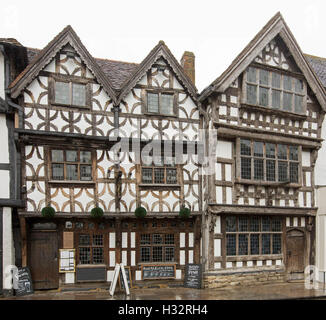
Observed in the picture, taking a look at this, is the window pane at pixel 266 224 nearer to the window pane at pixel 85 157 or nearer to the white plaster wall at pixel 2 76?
the window pane at pixel 85 157

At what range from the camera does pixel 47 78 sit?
12.0 meters

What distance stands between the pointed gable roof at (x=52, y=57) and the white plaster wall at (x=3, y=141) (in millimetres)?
988

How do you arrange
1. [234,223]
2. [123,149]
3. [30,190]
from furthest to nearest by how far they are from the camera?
[234,223]
[123,149]
[30,190]

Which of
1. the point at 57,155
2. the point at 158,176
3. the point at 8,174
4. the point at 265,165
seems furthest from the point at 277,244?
the point at 8,174

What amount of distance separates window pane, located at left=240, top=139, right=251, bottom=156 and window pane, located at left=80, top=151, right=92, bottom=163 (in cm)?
595

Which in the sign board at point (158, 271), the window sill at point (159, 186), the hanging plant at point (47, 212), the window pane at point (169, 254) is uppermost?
the window sill at point (159, 186)

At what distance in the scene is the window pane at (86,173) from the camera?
1216cm

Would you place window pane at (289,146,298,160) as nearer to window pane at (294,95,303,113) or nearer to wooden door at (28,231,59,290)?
window pane at (294,95,303,113)

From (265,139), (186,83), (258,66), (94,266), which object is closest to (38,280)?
(94,266)

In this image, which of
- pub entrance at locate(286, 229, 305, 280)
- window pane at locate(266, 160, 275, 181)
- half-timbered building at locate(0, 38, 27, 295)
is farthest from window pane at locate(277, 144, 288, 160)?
half-timbered building at locate(0, 38, 27, 295)

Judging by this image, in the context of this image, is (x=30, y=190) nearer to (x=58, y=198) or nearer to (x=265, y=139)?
(x=58, y=198)

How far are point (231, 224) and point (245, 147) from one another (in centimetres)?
313

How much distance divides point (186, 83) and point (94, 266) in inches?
304

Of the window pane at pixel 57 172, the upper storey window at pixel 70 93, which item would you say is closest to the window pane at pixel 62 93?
the upper storey window at pixel 70 93
